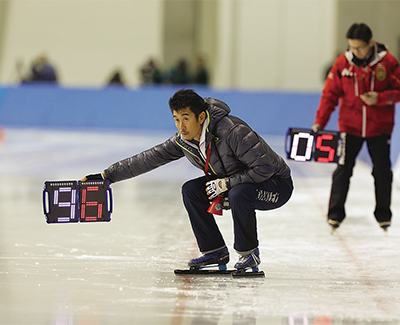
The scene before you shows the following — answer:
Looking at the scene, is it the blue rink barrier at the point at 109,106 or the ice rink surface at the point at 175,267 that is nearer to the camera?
the ice rink surface at the point at 175,267

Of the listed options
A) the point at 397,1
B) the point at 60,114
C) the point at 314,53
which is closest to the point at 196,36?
the point at 314,53

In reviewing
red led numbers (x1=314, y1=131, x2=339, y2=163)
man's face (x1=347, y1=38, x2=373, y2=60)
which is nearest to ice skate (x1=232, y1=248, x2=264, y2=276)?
red led numbers (x1=314, y1=131, x2=339, y2=163)

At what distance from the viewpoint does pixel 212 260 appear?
398 cm

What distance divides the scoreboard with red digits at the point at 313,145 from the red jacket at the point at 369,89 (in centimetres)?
39

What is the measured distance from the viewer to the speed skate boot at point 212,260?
13.0 ft

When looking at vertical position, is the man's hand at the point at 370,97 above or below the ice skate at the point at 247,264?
above

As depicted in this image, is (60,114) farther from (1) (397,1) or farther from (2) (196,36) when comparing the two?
(1) (397,1)

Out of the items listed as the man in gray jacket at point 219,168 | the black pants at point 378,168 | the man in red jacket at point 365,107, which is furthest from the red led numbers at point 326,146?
the man in gray jacket at point 219,168

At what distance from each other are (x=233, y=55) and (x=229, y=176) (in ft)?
61.9

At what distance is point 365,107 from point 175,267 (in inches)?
95.2

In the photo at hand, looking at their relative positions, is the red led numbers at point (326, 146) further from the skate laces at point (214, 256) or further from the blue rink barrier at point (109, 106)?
the blue rink barrier at point (109, 106)

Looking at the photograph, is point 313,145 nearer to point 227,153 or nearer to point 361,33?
point 361,33

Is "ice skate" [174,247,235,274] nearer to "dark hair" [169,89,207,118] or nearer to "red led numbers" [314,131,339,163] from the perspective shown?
"dark hair" [169,89,207,118]

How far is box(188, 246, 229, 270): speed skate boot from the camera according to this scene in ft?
13.0
